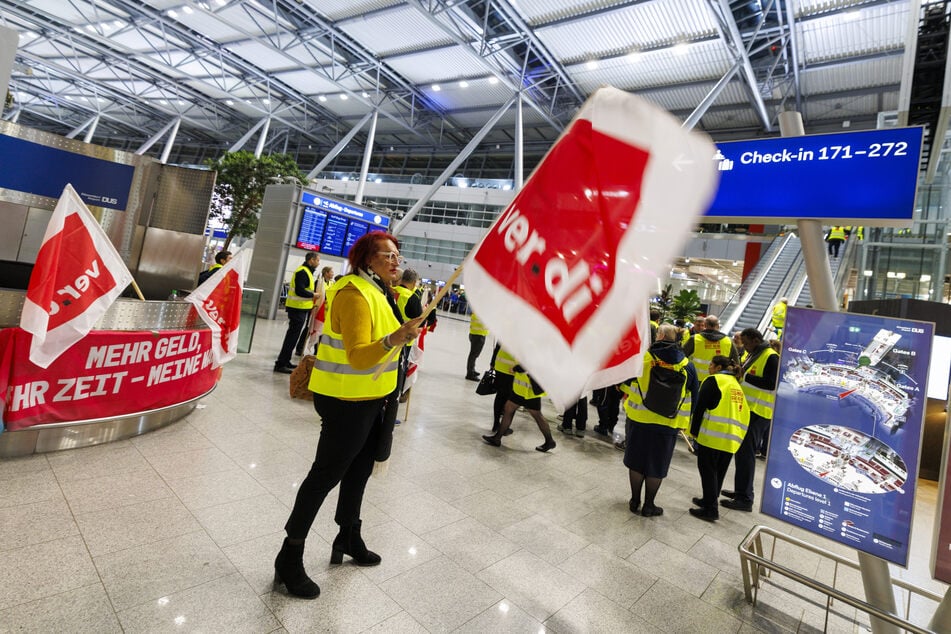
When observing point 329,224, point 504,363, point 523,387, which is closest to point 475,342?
point 504,363

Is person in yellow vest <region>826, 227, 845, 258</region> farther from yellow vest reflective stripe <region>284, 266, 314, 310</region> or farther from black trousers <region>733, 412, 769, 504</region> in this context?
yellow vest reflective stripe <region>284, 266, 314, 310</region>

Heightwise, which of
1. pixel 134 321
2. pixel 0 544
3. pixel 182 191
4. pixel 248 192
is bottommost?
pixel 0 544

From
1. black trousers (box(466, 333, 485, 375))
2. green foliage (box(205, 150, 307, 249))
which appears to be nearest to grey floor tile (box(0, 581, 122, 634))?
black trousers (box(466, 333, 485, 375))

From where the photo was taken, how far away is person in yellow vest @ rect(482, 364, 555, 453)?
15.4 ft

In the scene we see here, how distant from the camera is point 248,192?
14.5 metres

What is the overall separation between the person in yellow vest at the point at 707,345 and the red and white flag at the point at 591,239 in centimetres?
458

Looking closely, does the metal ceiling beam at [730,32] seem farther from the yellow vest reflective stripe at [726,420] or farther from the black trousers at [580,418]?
the yellow vest reflective stripe at [726,420]

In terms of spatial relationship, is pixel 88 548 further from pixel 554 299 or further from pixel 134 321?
pixel 554 299

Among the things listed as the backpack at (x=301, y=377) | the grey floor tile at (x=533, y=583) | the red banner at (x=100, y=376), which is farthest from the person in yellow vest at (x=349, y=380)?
the backpack at (x=301, y=377)

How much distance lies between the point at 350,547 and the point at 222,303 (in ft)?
9.62

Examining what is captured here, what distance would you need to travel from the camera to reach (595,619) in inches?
89.6

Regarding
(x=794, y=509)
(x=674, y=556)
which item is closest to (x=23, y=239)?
(x=674, y=556)

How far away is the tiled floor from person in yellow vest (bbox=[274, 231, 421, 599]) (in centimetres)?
35

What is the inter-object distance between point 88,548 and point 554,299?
2.59 metres
